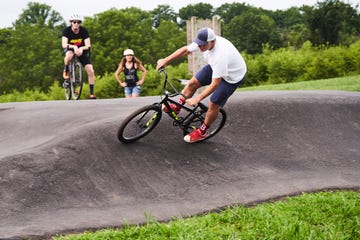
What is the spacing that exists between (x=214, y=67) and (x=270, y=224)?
96.4 inches

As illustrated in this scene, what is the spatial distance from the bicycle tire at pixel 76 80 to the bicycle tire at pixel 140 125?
4339 mm

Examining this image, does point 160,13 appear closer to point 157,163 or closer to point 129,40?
point 129,40

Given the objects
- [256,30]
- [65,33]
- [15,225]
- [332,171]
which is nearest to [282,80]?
[65,33]

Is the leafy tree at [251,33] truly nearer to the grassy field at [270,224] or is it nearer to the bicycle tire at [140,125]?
the bicycle tire at [140,125]

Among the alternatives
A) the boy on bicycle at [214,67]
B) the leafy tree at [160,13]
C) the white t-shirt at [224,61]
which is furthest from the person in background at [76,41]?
the leafy tree at [160,13]

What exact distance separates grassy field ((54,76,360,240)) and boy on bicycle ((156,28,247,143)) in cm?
177

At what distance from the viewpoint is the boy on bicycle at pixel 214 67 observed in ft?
20.3

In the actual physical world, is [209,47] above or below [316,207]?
above

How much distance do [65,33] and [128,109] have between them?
318 cm

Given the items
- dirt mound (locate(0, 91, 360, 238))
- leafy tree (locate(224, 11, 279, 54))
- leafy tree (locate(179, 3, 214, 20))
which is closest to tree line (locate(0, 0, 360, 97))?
leafy tree (locate(224, 11, 279, 54))

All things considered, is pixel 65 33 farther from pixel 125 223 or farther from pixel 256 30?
pixel 256 30

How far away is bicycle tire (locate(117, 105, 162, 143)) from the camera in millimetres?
6600

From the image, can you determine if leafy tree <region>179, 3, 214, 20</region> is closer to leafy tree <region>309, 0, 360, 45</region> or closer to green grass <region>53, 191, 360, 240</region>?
leafy tree <region>309, 0, 360, 45</region>

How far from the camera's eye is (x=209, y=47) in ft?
20.6
